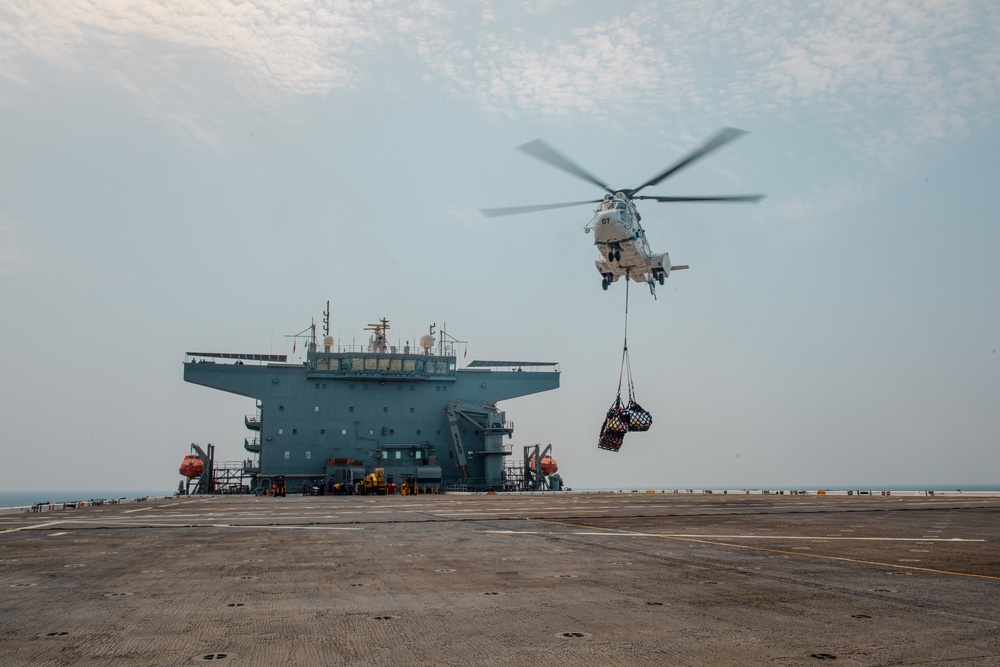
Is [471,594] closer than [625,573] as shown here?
Yes

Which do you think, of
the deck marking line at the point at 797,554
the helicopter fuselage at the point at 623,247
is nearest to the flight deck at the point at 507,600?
the deck marking line at the point at 797,554

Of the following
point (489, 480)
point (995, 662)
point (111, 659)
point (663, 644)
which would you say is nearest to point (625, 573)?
point (663, 644)

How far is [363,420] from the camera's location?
62.3 meters

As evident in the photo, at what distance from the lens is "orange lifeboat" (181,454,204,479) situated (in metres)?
62.7

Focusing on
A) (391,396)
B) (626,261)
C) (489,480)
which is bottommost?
(489,480)

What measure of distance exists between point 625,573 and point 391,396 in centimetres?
5291

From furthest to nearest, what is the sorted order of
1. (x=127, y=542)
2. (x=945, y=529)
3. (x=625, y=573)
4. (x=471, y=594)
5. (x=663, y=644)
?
(x=945, y=529) < (x=127, y=542) < (x=625, y=573) < (x=471, y=594) < (x=663, y=644)

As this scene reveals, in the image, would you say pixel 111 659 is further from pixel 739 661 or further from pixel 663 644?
pixel 739 661

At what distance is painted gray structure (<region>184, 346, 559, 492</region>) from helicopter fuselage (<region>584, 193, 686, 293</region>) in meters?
28.0

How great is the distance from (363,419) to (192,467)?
15.0 metres

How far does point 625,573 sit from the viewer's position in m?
11.6

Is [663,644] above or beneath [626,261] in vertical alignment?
beneath

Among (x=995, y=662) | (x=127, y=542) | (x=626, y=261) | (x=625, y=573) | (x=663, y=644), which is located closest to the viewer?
(x=995, y=662)

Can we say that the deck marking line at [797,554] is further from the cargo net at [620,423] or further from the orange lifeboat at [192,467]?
the orange lifeboat at [192,467]
